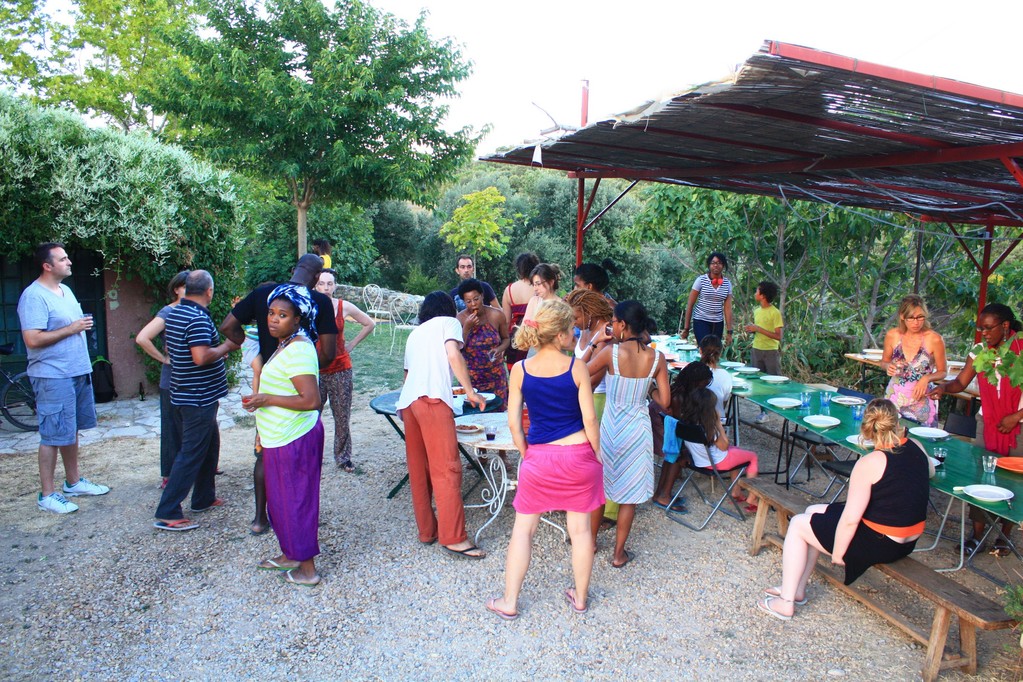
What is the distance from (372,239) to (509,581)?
57.3 feet

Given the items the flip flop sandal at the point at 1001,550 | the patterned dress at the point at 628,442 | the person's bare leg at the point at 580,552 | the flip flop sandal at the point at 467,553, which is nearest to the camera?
the person's bare leg at the point at 580,552

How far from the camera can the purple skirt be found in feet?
12.4

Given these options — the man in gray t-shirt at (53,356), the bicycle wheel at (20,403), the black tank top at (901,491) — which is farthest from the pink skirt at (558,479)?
the bicycle wheel at (20,403)

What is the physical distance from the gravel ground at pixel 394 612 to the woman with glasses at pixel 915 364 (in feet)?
4.87

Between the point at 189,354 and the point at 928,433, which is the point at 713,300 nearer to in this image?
the point at 928,433

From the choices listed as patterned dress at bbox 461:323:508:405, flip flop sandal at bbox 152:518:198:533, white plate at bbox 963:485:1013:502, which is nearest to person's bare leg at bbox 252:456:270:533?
flip flop sandal at bbox 152:518:198:533

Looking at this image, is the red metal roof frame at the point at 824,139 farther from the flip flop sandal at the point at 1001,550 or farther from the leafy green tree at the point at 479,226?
the leafy green tree at the point at 479,226

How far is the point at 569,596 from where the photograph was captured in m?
3.88

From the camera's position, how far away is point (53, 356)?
4.87m

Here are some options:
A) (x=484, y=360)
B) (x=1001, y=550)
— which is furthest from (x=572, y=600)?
(x=1001, y=550)

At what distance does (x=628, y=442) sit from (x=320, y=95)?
38.8 feet

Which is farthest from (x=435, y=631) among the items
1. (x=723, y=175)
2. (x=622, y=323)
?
(x=723, y=175)

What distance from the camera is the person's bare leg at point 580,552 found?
143 inches

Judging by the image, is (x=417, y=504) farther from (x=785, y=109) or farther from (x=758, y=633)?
(x=785, y=109)
